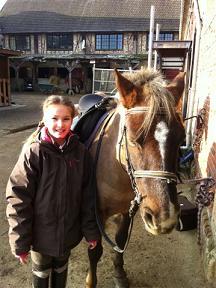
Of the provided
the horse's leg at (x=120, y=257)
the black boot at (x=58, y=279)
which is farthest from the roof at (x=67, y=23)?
the black boot at (x=58, y=279)

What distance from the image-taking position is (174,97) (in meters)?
1.91

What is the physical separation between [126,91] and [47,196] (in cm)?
86

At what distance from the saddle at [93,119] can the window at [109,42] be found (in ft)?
96.6

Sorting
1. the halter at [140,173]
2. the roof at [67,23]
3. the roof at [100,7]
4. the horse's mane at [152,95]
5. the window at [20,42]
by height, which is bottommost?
the halter at [140,173]

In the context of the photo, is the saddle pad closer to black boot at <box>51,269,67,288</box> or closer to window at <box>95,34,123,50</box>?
black boot at <box>51,269,67,288</box>

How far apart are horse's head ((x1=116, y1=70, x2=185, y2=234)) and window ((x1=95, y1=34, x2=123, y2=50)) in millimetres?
30307

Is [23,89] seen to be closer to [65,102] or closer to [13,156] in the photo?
[13,156]

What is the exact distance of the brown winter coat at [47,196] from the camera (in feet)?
6.48

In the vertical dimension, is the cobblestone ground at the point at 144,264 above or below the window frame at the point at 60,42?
below

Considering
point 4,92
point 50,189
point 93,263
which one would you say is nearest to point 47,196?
point 50,189

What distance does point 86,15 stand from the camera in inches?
1283

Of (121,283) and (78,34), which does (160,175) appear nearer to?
(121,283)

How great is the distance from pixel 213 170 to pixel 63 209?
69.7 inches

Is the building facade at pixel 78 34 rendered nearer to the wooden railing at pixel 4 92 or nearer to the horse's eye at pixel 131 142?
the wooden railing at pixel 4 92
